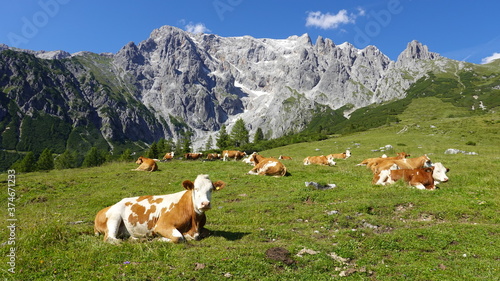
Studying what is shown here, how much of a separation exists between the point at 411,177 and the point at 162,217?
14929 millimetres

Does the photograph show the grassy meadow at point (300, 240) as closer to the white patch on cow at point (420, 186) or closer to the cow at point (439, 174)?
the cow at point (439, 174)

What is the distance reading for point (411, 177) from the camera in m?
16.5

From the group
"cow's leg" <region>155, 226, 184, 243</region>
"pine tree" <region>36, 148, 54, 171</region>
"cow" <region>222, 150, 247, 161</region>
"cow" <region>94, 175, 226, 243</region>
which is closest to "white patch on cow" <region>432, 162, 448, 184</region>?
"cow" <region>94, 175, 226, 243</region>

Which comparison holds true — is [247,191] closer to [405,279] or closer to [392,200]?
[392,200]

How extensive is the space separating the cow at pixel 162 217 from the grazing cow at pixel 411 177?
1258 centimetres

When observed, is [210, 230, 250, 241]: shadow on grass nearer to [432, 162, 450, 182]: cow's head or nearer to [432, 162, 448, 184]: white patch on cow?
[432, 162, 448, 184]: white patch on cow

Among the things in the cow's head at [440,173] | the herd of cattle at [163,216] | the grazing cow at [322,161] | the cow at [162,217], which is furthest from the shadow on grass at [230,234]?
the grazing cow at [322,161]

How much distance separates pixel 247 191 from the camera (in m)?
18.0

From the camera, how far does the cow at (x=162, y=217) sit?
28.0ft

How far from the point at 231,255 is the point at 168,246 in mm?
1928

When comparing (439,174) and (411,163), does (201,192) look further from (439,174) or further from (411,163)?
(411,163)

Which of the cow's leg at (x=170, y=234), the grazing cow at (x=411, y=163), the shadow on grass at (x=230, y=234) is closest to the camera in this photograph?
the cow's leg at (x=170, y=234)

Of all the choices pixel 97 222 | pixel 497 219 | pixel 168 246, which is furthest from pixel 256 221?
pixel 497 219

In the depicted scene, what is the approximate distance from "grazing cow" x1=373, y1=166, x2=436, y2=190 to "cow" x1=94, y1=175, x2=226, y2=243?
12.6 meters
